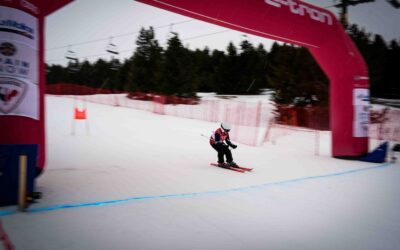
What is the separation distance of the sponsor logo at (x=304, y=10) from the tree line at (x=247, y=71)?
13.2 metres

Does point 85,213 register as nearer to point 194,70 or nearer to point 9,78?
point 9,78

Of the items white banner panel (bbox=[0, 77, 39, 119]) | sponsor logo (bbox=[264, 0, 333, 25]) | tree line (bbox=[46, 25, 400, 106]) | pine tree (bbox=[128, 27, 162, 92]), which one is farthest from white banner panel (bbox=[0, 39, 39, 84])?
pine tree (bbox=[128, 27, 162, 92])

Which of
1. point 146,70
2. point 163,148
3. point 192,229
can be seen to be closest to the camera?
point 192,229

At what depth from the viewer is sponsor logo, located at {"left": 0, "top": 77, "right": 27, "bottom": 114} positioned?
4477mm

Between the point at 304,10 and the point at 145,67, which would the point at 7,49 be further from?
the point at 145,67

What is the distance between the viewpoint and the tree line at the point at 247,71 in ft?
73.7

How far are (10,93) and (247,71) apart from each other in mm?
42030

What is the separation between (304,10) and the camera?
852 cm

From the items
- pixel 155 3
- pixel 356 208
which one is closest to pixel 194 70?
pixel 155 3

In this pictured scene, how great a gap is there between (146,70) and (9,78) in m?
36.9

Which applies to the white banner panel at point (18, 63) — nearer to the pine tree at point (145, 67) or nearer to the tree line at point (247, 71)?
the tree line at point (247, 71)

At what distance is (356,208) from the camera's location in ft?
15.6

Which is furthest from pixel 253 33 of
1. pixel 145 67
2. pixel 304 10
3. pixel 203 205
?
pixel 145 67

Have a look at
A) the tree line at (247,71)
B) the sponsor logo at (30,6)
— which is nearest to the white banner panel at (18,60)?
the sponsor logo at (30,6)
